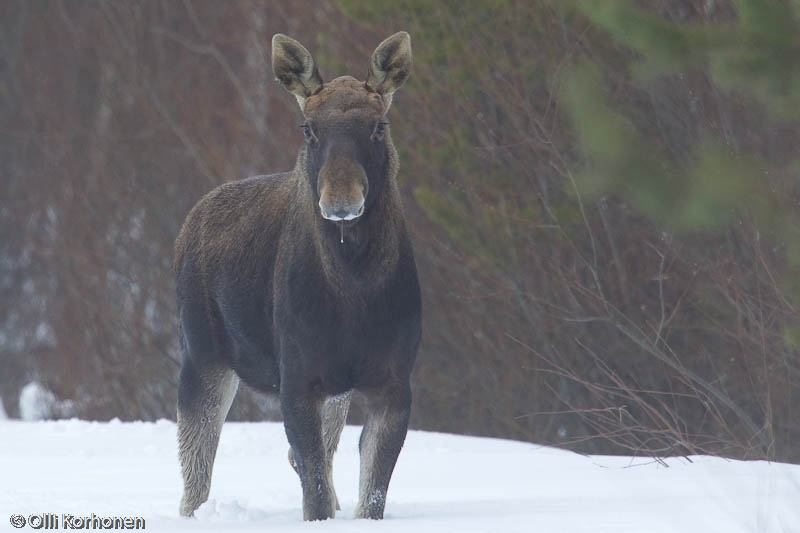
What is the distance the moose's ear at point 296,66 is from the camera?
7.54 metres

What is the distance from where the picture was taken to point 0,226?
26.5 metres

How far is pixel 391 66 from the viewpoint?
7586mm

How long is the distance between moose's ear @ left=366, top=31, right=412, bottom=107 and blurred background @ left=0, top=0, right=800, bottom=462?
0.90 metres

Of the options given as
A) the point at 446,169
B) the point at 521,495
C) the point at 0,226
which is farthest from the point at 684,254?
the point at 0,226

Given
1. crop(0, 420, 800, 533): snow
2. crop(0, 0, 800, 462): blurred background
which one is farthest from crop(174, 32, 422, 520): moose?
crop(0, 0, 800, 462): blurred background

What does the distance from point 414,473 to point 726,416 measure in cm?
402

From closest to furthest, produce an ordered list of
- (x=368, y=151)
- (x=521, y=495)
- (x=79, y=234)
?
(x=368, y=151), (x=521, y=495), (x=79, y=234)

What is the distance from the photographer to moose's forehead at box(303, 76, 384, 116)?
7.21 metres

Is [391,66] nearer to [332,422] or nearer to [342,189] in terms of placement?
[342,189]

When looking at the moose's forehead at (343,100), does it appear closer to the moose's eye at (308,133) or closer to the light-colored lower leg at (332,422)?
the moose's eye at (308,133)

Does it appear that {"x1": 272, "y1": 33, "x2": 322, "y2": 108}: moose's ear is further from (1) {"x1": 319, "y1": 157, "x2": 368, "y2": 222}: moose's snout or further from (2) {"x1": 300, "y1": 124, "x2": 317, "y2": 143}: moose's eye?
(1) {"x1": 319, "y1": 157, "x2": 368, "y2": 222}: moose's snout

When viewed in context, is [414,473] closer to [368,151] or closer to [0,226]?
[368,151]

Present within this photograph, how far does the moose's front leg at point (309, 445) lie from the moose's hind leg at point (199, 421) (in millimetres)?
1247

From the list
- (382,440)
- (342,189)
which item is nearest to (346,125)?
(342,189)
